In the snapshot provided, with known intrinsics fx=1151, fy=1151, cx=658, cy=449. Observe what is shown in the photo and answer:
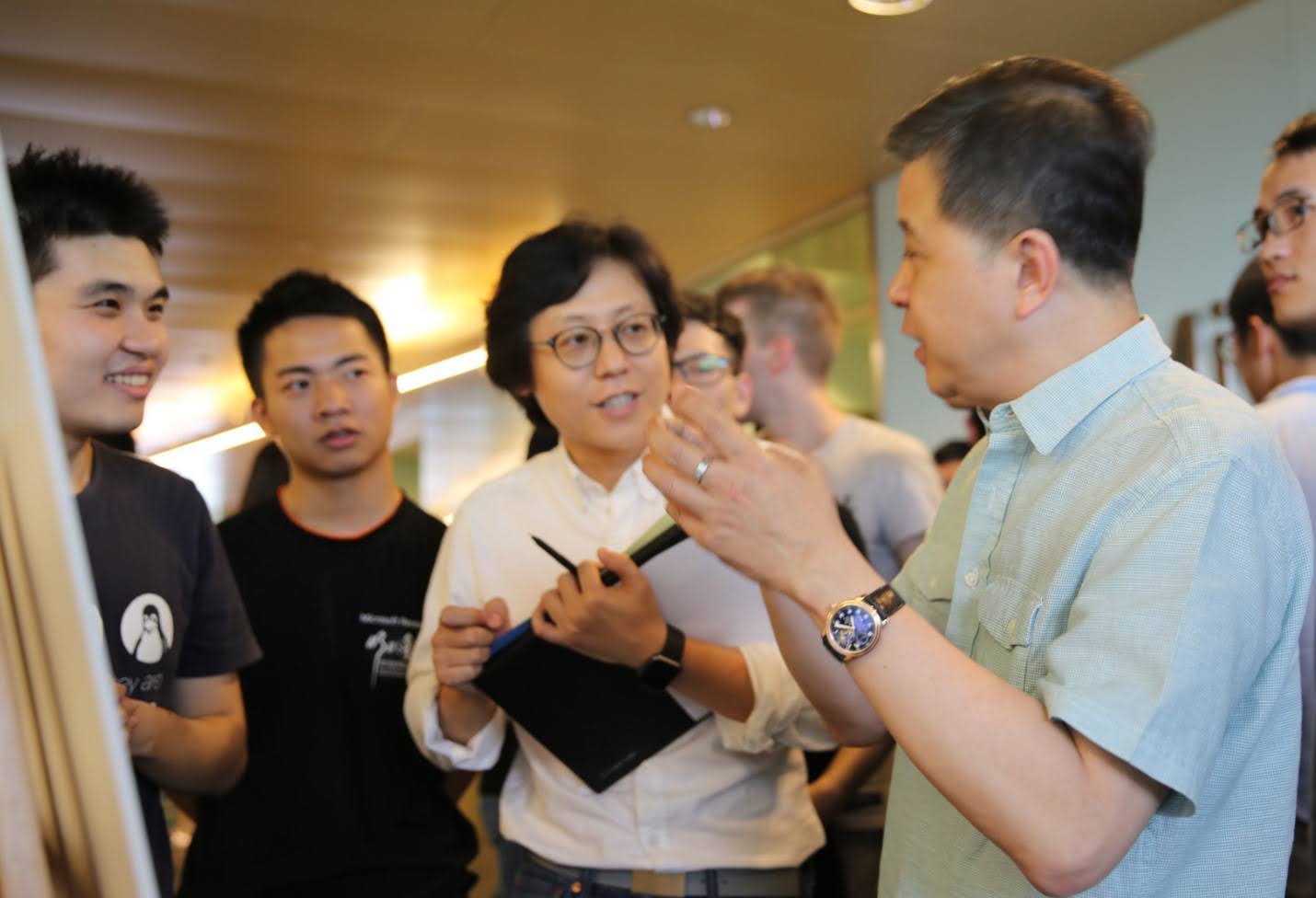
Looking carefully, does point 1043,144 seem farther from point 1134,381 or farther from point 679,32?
point 679,32

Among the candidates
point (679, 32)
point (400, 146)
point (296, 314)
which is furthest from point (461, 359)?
point (296, 314)

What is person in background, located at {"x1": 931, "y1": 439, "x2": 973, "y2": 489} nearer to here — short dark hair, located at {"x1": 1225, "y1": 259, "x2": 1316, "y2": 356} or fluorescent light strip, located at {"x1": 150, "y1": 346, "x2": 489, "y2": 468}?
short dark hair, located at {"x1": 1225, "y1": 259, "x2": 1316, "y2": 356}

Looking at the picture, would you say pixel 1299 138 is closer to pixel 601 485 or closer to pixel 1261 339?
pixel 1261 339

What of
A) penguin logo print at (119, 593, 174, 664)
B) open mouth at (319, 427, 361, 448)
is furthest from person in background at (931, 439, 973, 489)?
penguin logo print at (119, 593, 174, 664)

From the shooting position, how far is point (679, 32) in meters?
4.02

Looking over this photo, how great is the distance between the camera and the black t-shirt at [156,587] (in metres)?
1.59

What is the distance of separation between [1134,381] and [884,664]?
1.23ft

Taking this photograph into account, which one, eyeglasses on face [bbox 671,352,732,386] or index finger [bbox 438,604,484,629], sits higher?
eyeglasses on face [bbox 671,352,732,386]

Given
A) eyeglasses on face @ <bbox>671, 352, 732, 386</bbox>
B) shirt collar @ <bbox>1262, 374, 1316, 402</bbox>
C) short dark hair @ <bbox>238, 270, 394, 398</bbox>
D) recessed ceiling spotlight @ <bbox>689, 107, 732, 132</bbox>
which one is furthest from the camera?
recessed ceiling spotlight @ <bbox>689, 107, 732, 132</bbox>

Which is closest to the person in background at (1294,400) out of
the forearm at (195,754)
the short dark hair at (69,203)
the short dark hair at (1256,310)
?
the short dark hair at (1256,310)

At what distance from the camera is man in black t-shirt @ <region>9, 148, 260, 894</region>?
5.07 ft

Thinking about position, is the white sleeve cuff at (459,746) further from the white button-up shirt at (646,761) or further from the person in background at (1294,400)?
the person in background at (1294,400)

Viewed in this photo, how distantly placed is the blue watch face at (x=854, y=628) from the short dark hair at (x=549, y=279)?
94 centimetres

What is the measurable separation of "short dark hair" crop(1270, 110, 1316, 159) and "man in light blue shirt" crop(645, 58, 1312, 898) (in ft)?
2.90
